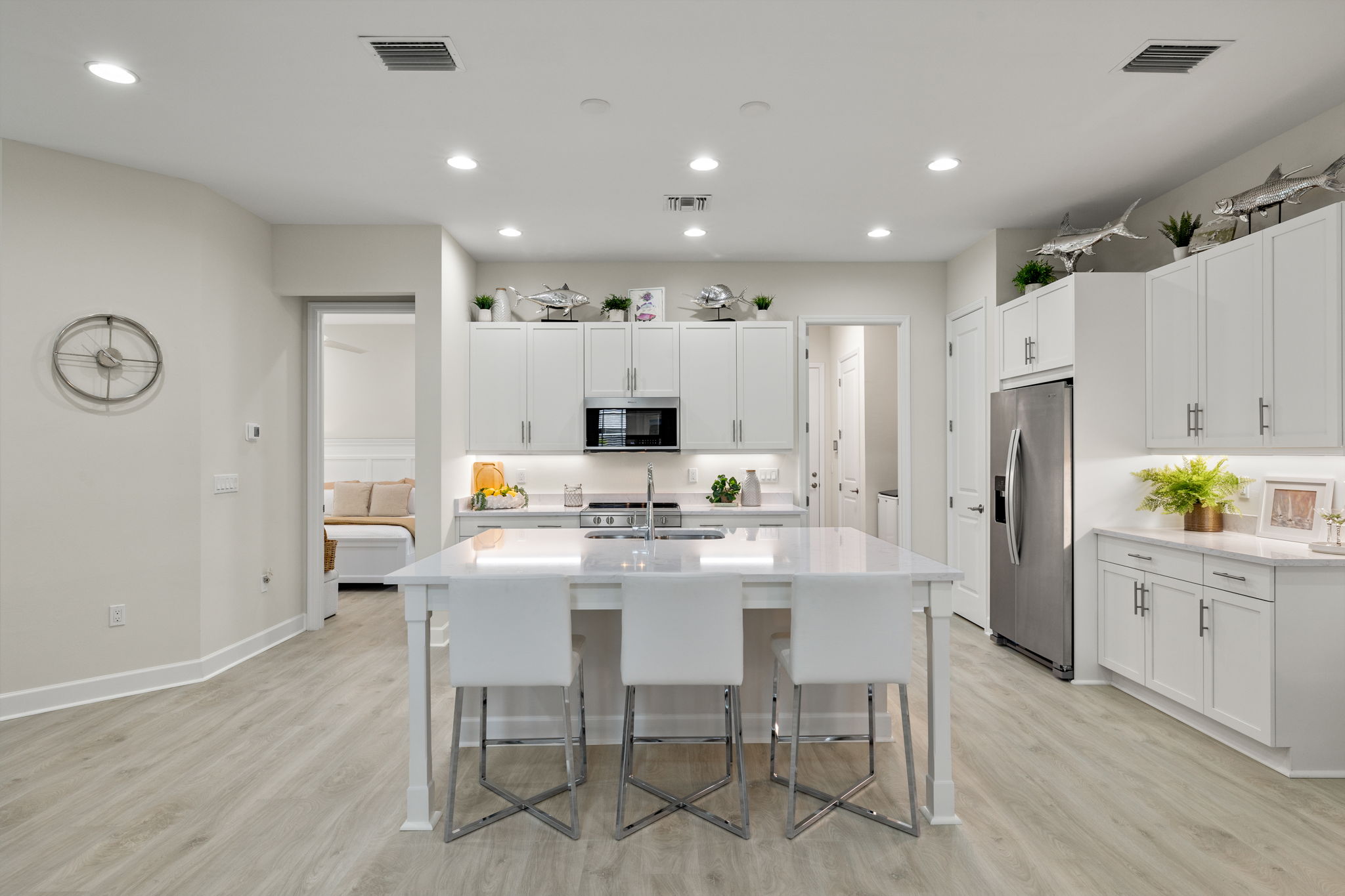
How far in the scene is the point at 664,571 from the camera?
2457 millimetres

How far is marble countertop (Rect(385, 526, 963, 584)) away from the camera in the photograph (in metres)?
2.46

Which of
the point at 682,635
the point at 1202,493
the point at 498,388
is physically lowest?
the point at 682,635

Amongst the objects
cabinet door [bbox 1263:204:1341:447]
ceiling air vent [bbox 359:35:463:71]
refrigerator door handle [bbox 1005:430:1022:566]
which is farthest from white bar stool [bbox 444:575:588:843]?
refrigerator door handle [bbox 1005:430:1022:566]

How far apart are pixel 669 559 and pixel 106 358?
3193mm

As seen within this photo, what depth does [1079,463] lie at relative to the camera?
3.98 metres

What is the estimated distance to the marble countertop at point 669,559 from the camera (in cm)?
246

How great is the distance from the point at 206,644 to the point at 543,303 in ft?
9.97

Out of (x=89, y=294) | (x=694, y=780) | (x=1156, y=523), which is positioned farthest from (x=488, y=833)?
(x=1156, y=523)

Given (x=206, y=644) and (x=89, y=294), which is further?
(x=206, y=644)

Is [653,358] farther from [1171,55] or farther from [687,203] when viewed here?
[1171,55]

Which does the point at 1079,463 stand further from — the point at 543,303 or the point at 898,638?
the point at 543,303

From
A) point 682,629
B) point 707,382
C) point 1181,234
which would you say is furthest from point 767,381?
point 682,629

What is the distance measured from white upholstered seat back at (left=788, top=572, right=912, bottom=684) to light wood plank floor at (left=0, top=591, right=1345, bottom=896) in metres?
0.55

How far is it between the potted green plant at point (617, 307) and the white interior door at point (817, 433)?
2.94 metres
